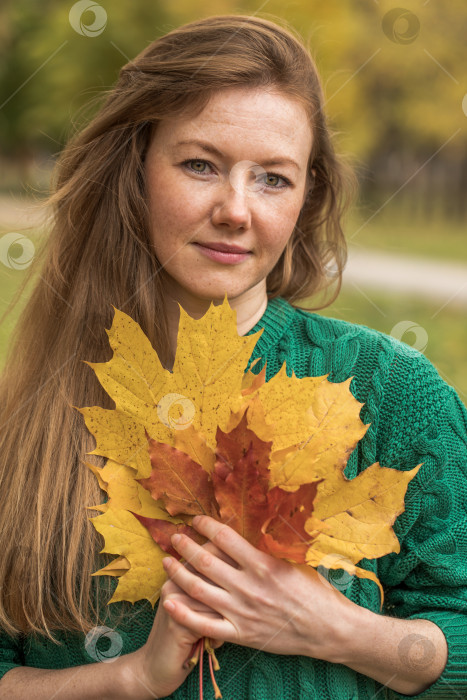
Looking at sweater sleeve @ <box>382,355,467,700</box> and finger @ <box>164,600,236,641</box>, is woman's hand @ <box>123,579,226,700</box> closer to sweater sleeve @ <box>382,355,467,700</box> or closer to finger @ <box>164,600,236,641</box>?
finger @ <box>164,600,236,641</box>

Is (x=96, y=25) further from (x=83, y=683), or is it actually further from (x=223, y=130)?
(x=83, y=683)

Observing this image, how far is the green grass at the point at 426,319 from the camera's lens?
221 inches

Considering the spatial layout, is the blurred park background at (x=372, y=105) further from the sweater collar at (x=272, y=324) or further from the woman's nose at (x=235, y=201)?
the woman's nose at (x=235, y=201)

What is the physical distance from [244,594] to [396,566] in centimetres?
38

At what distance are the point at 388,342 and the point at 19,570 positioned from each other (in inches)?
33.6

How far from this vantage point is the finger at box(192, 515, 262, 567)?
1300 mm

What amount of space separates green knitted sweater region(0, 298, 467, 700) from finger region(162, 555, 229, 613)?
21 centimetres

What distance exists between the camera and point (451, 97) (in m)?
16.0

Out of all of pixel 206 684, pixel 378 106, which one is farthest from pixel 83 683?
pixel 378 106

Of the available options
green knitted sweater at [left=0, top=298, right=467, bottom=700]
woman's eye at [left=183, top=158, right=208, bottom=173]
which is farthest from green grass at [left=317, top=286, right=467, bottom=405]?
woman's eye at [left=183, top=158, right=208, bottom=173]

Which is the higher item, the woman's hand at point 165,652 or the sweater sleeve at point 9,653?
the woman's hand at point 165,652

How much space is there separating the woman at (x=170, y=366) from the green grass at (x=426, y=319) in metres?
3.50

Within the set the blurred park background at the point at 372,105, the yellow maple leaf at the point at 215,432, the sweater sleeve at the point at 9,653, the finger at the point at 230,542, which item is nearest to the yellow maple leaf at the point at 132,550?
the yellow maple leaf at the point at 215,432

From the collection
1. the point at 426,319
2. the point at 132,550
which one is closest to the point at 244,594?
the point at 132,550
